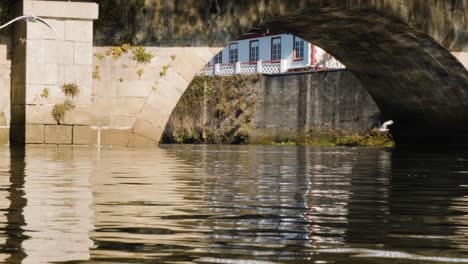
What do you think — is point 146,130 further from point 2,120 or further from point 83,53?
point 2,120

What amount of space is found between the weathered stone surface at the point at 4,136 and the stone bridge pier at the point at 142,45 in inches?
6.8

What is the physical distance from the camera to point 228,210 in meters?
6.92

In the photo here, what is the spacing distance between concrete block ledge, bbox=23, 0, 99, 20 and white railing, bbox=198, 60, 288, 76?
34.3 m

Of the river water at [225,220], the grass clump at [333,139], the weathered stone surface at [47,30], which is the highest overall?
the weathered stone surface at [47,30]

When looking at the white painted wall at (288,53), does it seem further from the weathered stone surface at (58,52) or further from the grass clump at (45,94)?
the grass clump at (45,94)

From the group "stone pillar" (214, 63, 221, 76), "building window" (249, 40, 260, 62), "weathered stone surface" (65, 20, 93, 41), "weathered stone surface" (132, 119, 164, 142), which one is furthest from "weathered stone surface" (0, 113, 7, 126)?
"building window" (249, 40, 260, 62)

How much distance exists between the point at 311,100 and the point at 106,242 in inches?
1673

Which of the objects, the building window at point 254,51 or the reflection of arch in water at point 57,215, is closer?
the reflection of arch in water at point 57,215

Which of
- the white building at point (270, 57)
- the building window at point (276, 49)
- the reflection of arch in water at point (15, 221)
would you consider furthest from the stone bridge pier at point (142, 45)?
the building window at point (276, 49)

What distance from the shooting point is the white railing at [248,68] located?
5724 centimetres

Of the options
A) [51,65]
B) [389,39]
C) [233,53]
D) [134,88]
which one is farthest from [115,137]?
[233,53]

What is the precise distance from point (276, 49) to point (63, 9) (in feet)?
132

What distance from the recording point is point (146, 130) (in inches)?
839

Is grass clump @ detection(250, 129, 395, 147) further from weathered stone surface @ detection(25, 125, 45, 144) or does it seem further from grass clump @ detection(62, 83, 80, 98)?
weathered stone surface @ detection(25, 125, 45, 144)
